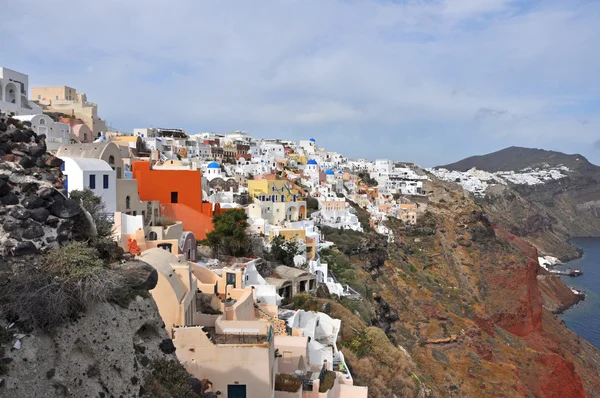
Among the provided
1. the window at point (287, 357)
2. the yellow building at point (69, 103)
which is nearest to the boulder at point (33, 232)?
the window at point (287, 357)

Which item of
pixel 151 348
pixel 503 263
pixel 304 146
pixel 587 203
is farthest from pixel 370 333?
pixel 587 203

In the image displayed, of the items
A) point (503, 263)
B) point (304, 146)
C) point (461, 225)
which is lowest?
point (503, 263)

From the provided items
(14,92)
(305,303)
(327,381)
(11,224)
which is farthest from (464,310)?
(11,224)

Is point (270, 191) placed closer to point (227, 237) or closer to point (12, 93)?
point (227, 237)

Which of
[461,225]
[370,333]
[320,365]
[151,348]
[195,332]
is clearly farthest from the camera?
[461,225]

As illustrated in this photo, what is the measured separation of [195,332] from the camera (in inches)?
400

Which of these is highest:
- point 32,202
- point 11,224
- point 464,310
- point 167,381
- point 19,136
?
point 19,136

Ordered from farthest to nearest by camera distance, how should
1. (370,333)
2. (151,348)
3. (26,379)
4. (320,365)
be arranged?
1. (370,333)
2. (320,365)
3. (151,348)
4. (26,379)

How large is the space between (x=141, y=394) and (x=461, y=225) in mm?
63769

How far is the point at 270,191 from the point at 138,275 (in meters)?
33.4

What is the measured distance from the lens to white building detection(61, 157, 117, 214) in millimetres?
17625

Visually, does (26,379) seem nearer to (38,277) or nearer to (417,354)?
(38,277)

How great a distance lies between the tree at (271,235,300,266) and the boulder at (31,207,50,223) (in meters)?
22.5

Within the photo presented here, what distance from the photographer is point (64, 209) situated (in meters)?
6.86
